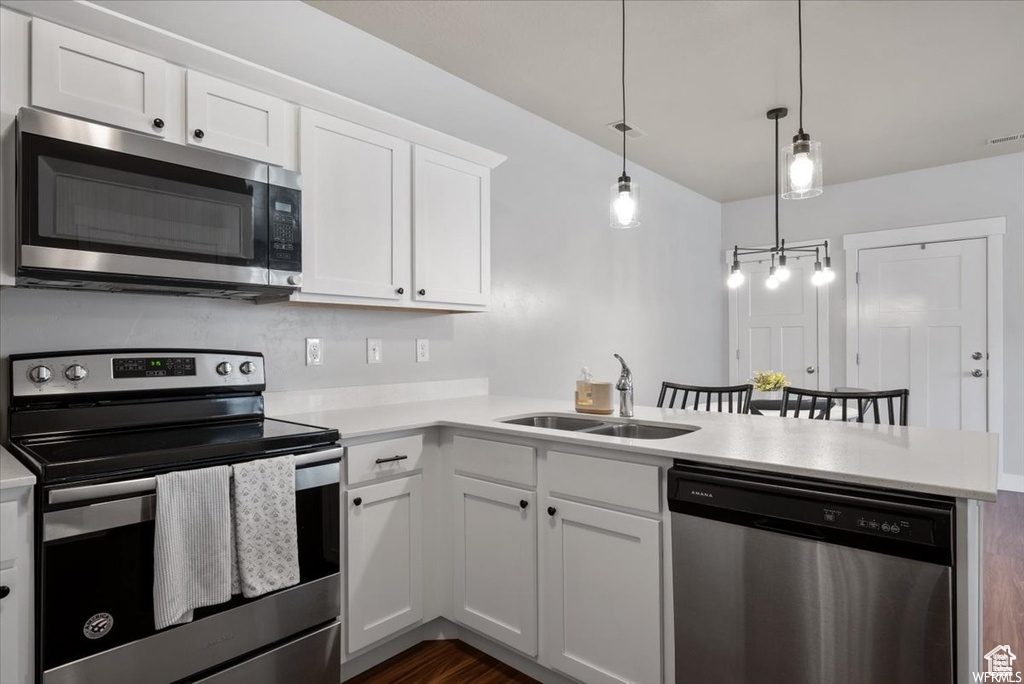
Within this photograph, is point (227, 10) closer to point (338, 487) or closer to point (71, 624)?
point (338, 487)

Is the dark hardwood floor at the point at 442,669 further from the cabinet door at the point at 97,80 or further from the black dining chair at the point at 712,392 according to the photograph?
the cabinet door at the point at 97,80

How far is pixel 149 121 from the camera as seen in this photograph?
5.56ft

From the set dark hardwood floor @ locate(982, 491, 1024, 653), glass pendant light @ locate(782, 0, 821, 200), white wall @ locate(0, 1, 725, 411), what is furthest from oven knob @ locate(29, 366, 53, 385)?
dark hardwood floor @ locate(982, 491, 1024, 653)

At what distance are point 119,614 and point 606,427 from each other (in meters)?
1.63

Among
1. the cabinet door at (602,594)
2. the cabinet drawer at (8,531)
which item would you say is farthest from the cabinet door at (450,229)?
the cabinet drawer at (8,531)

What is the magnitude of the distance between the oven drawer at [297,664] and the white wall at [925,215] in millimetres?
5112

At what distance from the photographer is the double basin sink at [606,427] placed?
2105 mm

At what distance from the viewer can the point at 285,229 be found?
199 cm

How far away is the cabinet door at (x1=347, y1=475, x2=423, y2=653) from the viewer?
1.92 meters

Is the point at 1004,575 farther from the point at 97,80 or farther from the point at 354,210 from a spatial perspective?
the point at 97,80

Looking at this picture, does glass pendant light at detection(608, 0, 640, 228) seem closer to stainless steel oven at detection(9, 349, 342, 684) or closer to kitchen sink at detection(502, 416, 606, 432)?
kitchen sink at detection(502, 416, 606, 432)

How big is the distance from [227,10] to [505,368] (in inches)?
85.1

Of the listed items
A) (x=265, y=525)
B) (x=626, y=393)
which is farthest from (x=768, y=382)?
(x=265, y=525)

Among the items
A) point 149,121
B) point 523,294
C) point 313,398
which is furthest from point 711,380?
point 149,121
